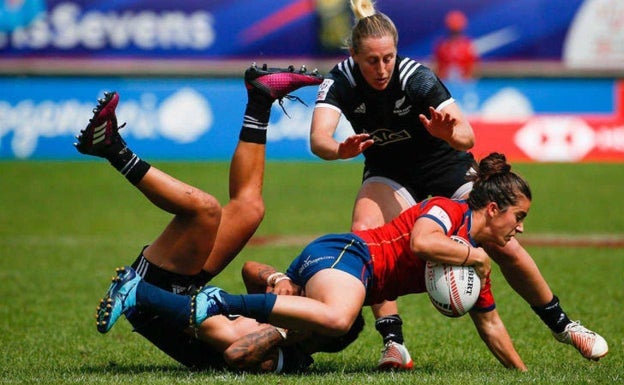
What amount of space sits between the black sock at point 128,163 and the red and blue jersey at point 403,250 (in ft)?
4.35

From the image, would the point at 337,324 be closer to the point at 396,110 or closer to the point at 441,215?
the point at 441,215

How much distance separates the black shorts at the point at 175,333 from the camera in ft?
20.2

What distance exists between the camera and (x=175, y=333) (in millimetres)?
6207

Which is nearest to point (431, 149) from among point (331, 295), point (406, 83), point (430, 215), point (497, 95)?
point (406, 83)

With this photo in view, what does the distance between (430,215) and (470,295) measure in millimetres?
495

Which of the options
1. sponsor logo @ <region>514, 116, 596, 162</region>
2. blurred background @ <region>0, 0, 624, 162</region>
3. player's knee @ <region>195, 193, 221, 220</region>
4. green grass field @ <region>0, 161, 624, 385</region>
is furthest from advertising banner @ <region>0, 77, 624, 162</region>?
player's knee @ <region>195, 193, 221, 220</region>

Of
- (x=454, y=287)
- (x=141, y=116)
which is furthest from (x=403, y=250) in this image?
(x=141, y=116)

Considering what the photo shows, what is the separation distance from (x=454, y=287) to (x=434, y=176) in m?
1.42

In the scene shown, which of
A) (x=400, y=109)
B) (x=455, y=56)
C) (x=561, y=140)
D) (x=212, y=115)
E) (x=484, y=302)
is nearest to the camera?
(x=484, y=302)

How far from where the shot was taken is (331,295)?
5.93 m

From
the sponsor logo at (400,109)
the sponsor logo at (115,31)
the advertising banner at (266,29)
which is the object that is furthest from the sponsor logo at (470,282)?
the sponsor logo at (115,31)

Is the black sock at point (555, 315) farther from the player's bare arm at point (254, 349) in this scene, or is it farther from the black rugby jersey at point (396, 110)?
the player's bare arm at point (254, 349)

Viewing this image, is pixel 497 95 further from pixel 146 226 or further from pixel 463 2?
pixel 146 226

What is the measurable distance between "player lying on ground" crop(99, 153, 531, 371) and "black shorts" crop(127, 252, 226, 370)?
29 centimetres
